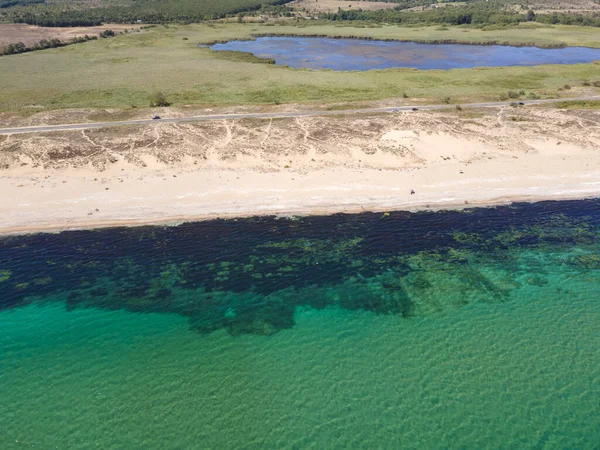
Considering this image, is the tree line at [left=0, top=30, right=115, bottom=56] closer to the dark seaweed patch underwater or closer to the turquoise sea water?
the dark seaweed patch underwater

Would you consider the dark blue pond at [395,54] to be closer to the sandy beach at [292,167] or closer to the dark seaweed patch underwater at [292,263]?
the sandy beach at [292,167]

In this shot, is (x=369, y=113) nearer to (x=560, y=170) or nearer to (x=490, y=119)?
(x=490, y=119)

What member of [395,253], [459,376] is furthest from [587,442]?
[395,253]

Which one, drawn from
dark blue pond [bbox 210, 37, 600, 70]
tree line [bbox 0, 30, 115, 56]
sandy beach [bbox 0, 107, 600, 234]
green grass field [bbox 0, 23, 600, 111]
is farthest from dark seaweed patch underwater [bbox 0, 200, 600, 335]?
tree line [bbox 0, 30, 115, 56]

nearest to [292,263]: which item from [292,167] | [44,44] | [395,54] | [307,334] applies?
[307,334]

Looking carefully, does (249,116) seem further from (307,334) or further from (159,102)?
(307,334)

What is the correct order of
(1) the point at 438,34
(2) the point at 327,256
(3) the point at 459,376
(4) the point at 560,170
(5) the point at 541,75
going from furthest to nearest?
(1) the point at 438,34
(5) the point at 541,75
(4) the point at 560,170
(2) the point at 327,256
(3) the point at 459,376
